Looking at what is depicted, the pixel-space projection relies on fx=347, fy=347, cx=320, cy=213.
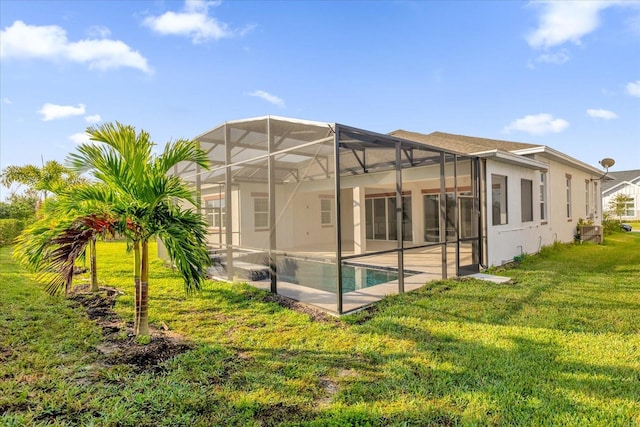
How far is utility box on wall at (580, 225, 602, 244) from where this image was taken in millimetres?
15698

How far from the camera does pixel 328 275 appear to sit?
403 inches

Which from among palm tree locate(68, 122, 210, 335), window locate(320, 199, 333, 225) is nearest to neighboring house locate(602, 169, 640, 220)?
window locate(320, 199, 333, 225)

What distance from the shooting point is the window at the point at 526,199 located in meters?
11.5

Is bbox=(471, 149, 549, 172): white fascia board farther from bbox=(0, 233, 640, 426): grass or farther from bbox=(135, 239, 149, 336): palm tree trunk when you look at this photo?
bbox=(135, 239, 149, 336): palm tree trunk

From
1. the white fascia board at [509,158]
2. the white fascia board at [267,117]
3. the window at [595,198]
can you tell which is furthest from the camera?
the window at [595,198]

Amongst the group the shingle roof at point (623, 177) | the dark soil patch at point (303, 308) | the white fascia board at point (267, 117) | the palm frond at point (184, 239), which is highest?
the shingle roof at point (623, 177)

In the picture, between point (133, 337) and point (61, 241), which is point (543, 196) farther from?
point (61, 241)

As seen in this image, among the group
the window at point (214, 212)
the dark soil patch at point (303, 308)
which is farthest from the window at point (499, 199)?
the window at point (214, 212)

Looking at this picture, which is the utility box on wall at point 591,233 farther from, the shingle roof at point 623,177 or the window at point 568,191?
the shingle roof at point 623,177

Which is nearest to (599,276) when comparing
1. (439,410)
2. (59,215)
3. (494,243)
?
(494,243)

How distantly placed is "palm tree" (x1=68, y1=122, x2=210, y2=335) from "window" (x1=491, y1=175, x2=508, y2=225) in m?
8.40

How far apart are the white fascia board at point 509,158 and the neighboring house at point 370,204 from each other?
41mm

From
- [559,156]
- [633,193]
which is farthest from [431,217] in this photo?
[633,193]

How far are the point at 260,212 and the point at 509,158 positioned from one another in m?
9.82
